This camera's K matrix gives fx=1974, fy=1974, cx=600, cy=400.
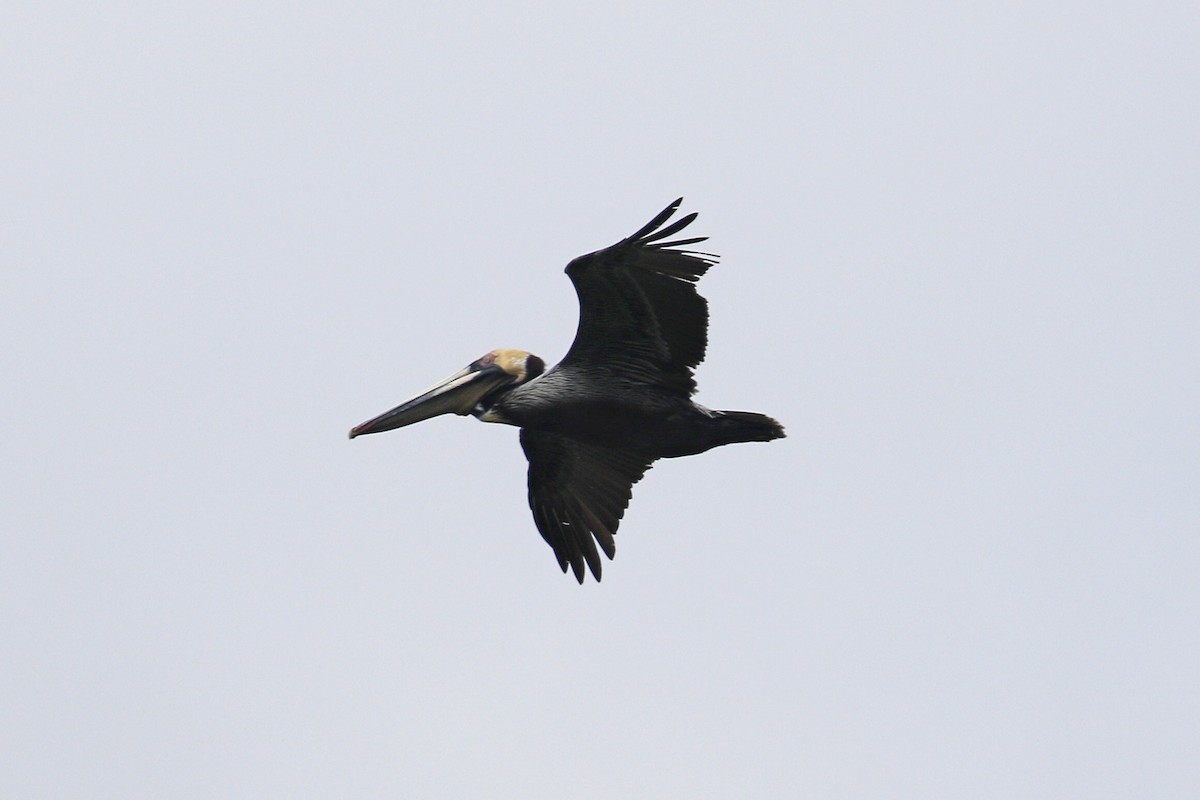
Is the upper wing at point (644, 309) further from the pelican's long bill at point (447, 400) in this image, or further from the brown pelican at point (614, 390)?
the pelican's long bill at point (447, 400)

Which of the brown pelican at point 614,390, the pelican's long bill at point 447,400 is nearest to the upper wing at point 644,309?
the brown pelican at point 614,390

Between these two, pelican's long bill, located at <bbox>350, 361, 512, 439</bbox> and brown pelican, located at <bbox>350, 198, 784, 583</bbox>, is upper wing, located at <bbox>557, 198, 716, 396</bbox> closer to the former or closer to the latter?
brown pelican, located at <bbox>350, 198, 784, 583</bbox>

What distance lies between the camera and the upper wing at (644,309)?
1252 cm

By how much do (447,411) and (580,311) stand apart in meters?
1.37

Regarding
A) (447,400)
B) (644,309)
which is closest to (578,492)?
(447,400)

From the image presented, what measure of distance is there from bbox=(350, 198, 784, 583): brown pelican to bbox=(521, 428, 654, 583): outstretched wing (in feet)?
0.03

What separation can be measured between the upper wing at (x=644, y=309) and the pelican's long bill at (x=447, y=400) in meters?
0.60

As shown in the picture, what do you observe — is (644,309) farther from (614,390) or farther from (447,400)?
(447,400)

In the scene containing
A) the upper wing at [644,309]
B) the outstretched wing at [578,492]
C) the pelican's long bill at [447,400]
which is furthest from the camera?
the outstretched wing at [578,492]

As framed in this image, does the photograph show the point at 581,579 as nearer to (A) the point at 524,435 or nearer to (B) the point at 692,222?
(A) the point at 524,435

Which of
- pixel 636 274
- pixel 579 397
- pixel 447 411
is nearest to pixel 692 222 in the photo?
pixel 636 274

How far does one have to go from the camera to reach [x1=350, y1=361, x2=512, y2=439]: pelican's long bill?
1368 centimetres

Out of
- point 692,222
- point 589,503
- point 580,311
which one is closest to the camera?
point 692,222

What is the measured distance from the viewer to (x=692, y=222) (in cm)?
1227
